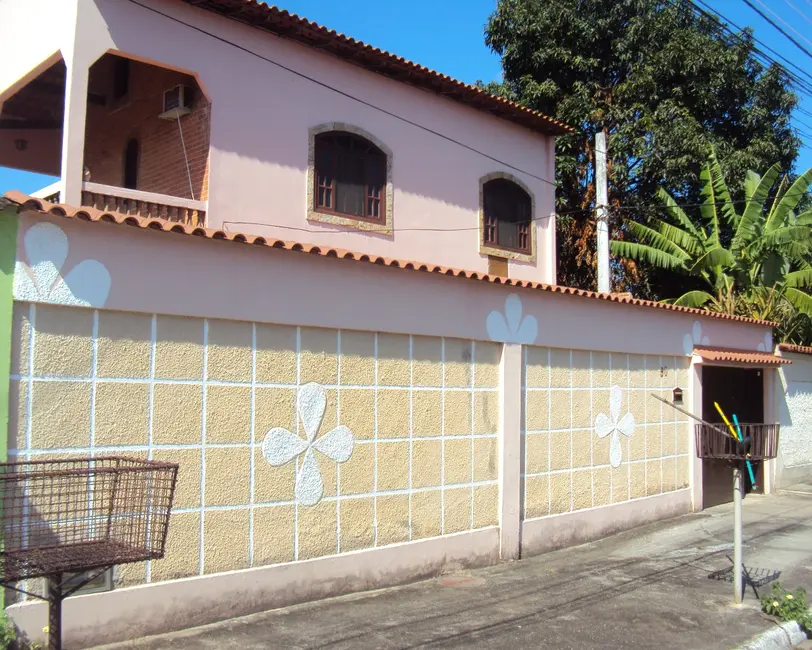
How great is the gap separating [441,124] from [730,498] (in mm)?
8030

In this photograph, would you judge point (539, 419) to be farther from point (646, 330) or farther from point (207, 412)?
point (207, 412)

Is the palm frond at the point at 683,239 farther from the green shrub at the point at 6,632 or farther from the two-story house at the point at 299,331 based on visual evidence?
the green shrub at the point at 6,632

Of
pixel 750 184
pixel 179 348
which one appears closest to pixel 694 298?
pixel 750 184

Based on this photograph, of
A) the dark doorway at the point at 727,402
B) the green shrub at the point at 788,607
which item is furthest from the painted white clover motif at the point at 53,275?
the dark doorway at the point at 727,402

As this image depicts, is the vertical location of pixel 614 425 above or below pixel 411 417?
below

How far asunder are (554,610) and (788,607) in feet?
6.34

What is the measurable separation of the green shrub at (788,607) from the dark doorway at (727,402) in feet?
21.6

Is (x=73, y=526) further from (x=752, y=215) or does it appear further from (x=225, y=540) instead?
(x=752, y=215)

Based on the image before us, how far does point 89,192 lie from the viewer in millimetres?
9539

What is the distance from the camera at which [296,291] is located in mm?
6914

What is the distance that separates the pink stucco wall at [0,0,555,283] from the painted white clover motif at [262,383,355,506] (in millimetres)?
4621

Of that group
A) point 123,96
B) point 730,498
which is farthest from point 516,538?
point 123,96

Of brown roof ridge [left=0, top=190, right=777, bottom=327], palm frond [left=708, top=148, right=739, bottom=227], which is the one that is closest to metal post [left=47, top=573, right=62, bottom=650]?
brown roof ridge [left=0, top=190, right=777, bottom=327]

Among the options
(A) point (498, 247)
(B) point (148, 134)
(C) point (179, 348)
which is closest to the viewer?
(C) point (179, 348)
